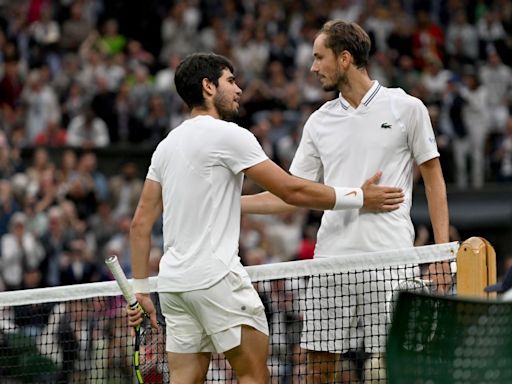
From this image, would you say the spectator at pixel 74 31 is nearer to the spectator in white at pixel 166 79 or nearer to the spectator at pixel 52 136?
the spectator in white at pixel 166 79

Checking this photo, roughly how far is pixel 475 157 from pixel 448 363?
17.3m

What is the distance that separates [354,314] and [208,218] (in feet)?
4.20

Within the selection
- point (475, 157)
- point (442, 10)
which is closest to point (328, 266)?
point (475, 157)

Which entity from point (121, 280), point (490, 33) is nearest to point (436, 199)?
point (121, 280)

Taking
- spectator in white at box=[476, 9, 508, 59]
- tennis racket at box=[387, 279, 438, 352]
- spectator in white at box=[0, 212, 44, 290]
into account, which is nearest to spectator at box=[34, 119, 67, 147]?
spectator in white at box=[0, 212, 44, 290]

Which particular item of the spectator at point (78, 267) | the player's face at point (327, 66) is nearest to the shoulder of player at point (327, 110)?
the player's face at point (327, 66)

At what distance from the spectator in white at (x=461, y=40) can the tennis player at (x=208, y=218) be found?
57.9 ft

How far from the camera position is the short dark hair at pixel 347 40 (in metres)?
7.75

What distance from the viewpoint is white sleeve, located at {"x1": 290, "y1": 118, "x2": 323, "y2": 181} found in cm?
805

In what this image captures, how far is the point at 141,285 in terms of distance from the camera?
7523 mm

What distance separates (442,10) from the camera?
25.8 meters

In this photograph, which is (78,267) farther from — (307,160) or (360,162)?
(360,162)

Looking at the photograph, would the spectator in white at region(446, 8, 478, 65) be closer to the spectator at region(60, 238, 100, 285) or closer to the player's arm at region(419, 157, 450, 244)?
the spectator at region(60, 238, 100, 285)

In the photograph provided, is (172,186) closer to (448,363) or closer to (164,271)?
(164,271)
